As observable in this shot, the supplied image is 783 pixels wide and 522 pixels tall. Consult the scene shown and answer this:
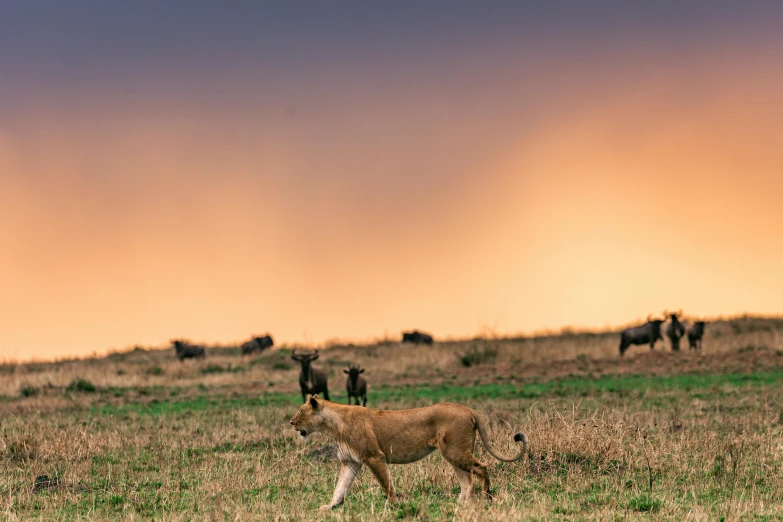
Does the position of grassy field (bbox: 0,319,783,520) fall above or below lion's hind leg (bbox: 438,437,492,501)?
below

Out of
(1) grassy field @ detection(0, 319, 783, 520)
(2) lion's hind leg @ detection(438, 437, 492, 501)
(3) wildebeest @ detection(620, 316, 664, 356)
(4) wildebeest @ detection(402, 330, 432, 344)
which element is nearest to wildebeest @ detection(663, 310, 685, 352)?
(3) wildebeest @ detection(620, 316, 664, 356)

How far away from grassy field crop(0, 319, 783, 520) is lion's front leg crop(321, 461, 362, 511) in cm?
20

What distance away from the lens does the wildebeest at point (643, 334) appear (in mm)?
44312

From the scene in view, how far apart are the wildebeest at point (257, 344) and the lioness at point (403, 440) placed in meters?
43.9

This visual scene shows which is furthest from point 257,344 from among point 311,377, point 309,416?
point 309,416

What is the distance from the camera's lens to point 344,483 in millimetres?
10852

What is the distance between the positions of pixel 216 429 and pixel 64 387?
1601cm

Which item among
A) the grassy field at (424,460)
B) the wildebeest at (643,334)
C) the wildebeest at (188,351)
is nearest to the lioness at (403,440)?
the grassy field at (424,460)

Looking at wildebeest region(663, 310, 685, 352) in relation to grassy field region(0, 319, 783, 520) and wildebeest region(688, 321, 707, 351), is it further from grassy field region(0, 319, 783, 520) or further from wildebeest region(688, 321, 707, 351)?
grassy field region(0, 319, 783, 520)

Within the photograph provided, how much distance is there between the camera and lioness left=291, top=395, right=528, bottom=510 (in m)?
10.8

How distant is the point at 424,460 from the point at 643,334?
3311 cm

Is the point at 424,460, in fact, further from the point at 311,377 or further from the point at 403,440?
the point at 311,377

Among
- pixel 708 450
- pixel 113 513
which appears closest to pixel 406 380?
pixel 708 450

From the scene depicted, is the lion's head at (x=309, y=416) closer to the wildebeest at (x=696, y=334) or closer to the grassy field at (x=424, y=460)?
the grassy field at (x=424, y=460)
